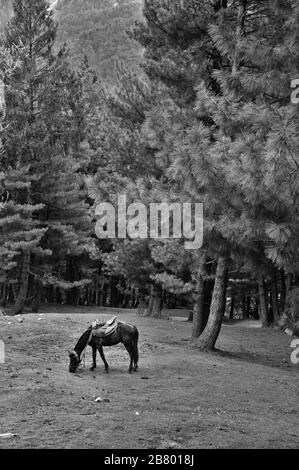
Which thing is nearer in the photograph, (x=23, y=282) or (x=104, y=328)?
(x=104, y=328)

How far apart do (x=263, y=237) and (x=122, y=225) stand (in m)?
9.51

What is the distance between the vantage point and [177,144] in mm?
9734

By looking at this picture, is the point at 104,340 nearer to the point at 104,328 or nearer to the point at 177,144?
→ the point at 104,328

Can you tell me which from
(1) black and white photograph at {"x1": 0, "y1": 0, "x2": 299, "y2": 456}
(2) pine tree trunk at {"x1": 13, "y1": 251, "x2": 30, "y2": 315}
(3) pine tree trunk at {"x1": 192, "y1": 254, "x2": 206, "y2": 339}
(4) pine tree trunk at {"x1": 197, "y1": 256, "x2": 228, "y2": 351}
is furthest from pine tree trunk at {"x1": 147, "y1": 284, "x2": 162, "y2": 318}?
(4) pine tree trunk at {"x1": 197, "y1": 256, "x2": 228, "y2": 351}

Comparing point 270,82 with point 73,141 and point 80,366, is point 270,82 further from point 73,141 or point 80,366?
point 73,141

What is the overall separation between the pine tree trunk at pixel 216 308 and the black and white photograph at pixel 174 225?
5 cm

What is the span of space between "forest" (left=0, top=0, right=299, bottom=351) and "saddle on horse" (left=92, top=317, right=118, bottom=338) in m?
2.62

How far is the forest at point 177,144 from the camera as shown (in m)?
8.37

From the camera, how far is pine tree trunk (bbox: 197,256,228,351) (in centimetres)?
1428

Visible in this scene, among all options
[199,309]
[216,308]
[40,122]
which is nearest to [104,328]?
[216,308]

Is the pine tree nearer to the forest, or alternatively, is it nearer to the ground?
the forest

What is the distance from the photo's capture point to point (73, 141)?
27875 mm

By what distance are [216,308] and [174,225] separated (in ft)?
10.1
